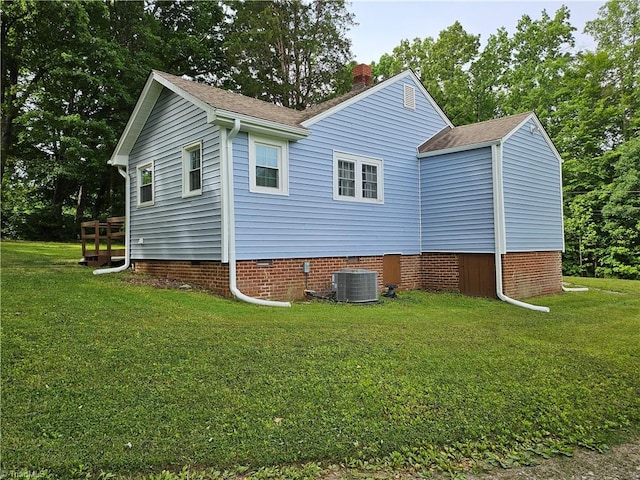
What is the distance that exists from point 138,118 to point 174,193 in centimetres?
275

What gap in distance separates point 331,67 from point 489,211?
17811 mm

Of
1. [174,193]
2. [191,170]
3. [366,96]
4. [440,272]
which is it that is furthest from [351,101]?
[440,272]

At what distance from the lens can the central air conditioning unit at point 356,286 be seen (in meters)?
9.46

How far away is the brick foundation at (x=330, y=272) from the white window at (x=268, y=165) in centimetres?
162

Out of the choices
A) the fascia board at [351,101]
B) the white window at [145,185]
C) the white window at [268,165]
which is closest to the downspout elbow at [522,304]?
the white window at [268,165]

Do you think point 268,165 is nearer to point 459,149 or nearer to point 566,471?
point 459,149

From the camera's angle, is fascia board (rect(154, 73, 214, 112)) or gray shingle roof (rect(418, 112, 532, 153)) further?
gray shingle roof (rect(418, 112, 532, 153))

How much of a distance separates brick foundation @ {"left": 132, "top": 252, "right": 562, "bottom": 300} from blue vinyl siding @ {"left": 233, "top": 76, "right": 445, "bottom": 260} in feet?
0.92

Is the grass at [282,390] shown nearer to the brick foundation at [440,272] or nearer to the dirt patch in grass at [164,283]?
the dirt patch in grass at [164,283]

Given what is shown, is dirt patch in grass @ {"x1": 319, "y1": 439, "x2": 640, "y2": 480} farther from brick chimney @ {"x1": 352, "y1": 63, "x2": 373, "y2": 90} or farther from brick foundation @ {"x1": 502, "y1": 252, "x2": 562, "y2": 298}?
brick chimney @ {"x1": 352, "y1": 63, "x2": 373, "y2": 90}

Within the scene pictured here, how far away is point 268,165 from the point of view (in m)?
9.23

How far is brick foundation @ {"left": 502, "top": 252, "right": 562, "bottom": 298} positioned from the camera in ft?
35.9

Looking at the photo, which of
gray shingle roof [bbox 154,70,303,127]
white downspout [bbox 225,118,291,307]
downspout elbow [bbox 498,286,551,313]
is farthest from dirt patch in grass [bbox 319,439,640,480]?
gray shingle roof [bbox 154,70,303,127]

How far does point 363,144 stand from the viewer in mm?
11281
